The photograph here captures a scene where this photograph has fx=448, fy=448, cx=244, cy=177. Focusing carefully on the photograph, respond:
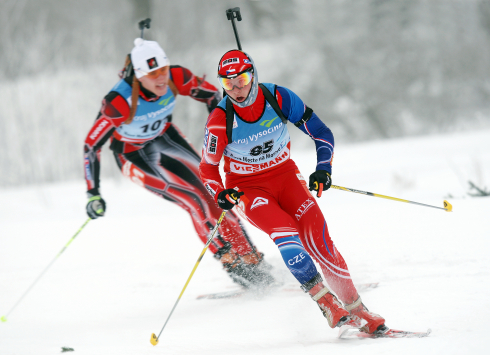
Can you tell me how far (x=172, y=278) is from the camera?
508cm

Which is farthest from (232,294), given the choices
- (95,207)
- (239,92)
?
(239,92)

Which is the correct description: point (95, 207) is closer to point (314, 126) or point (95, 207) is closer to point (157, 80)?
point (157, 80)

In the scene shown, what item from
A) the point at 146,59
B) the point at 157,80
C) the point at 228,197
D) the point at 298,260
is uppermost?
the point at 146,59

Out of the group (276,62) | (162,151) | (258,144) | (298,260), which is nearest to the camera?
(298,260)

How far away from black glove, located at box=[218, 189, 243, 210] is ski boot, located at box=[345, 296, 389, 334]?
3.26ft

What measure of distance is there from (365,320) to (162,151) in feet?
8.50

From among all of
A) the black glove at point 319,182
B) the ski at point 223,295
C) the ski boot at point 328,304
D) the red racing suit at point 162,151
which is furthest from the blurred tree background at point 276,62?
the ski boot at point 328,304

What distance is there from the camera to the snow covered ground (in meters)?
2.87

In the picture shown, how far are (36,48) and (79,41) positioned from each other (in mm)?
3037

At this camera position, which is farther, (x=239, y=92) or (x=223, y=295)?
(x=223, y=295)

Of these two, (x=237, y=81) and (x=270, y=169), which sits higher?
(x=237, y=81)

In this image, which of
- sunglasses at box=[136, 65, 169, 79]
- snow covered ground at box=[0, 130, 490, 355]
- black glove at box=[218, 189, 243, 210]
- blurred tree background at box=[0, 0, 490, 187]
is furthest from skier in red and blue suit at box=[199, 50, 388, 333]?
blurred tree background at box=[0, 0, 490, 187]

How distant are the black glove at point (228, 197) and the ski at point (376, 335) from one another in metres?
1.05

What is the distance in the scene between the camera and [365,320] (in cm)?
277
